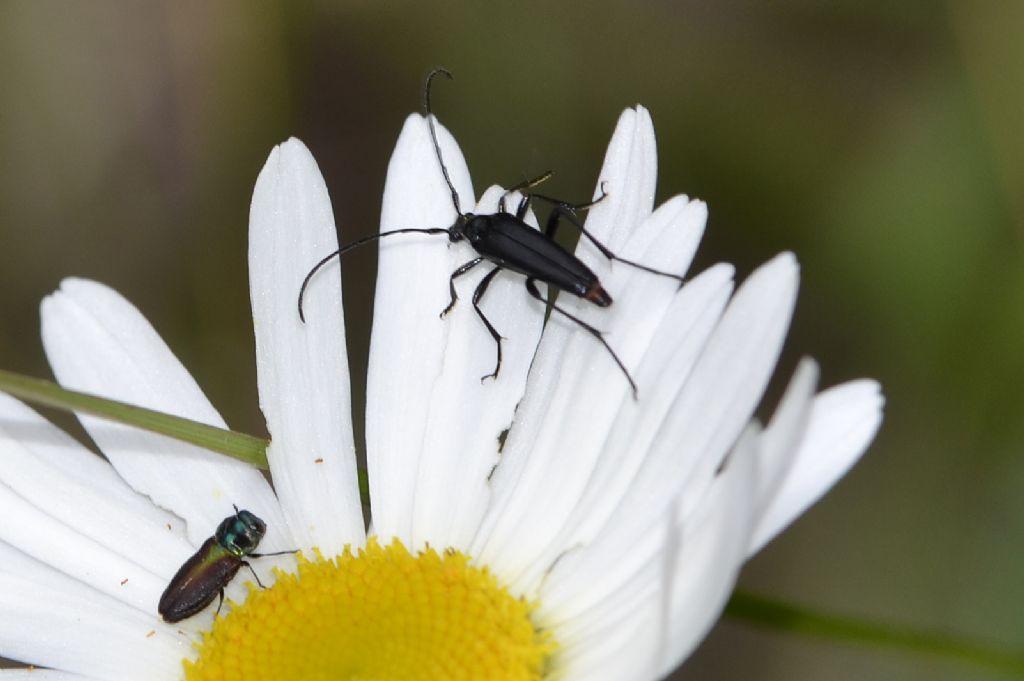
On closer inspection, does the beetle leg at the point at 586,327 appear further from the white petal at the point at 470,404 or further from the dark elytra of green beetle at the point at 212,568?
the dark elytra of green beetle at the point at 212,568

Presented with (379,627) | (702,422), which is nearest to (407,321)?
(379,627)

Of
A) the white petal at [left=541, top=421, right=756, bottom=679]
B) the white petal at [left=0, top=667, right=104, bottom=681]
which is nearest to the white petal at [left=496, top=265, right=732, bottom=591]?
the white petal at [left=541, top=421, right=756, bottom=679]

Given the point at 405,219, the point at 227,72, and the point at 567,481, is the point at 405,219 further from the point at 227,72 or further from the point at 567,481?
the point at 227,72

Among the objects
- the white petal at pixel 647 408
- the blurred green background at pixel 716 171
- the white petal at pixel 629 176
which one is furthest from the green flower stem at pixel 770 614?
the blurred green background at pixel 716 171

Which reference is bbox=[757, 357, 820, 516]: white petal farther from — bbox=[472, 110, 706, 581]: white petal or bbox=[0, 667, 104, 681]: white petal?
bbox=[0, 667, 104, 681]: white petal

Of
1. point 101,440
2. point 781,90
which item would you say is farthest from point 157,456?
point 781,90

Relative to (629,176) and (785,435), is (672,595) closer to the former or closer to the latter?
(785,435)
